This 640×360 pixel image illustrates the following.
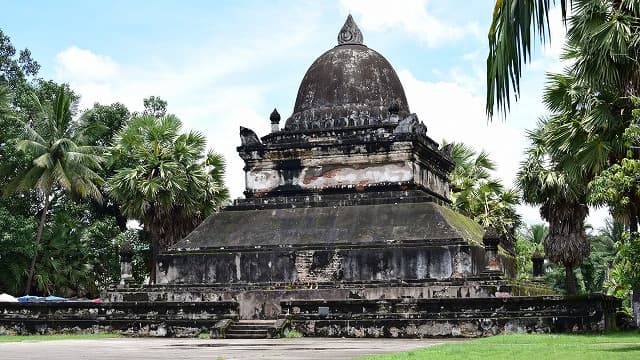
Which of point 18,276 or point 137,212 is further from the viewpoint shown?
point 18,276

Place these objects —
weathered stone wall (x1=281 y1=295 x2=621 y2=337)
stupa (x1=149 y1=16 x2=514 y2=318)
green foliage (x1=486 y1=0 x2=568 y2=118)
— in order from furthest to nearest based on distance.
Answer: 1. stupa (x1=149 y1=16 x2=514 y2=318)
2. weathered stone wall (x1=281 y1=295 x2=621 y2=337)
3. green foliage (x1=486 y1=0 x2=568 y2=118)

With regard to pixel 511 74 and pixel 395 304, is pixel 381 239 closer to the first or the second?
pixel 395 304

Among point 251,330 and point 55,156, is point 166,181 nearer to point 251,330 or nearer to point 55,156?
point 55,156

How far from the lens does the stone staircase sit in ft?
70.8

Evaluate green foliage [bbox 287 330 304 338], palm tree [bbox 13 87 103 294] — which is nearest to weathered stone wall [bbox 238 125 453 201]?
green foliage [bbox 287 330 304 338]

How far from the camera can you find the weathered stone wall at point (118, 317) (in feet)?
75.3

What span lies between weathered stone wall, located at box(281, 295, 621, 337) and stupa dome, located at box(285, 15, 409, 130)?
8.18m

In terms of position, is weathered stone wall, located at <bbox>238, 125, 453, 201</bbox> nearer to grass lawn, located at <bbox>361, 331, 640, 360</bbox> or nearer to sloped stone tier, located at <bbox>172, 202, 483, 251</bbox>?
sloped stone tier, located at <bbox>172, 202, 483, 251</bbox>

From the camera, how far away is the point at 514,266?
96.3 ft

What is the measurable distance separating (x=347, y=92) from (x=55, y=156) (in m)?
13.4

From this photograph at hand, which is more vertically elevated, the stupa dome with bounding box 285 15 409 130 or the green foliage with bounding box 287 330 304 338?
the stupa dome with bounding box 285 15 409 130

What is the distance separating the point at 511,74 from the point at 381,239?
1898 centimetres

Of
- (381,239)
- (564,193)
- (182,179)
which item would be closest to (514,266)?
(564,193)

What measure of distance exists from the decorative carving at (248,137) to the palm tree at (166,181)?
3815mm
